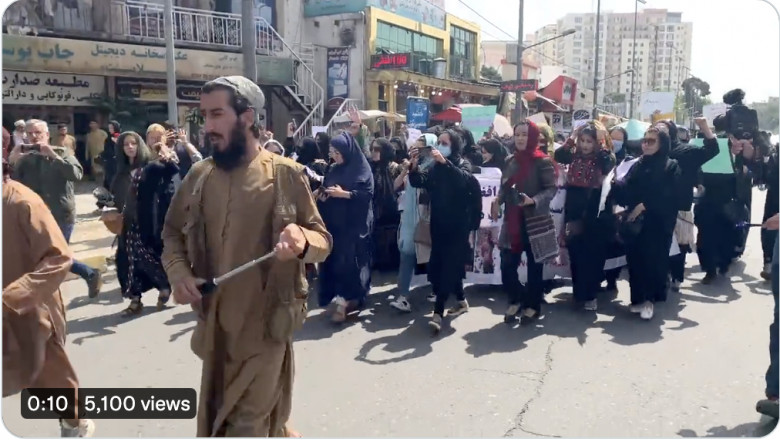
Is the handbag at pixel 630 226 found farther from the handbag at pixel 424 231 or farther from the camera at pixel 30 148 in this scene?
the camera at pixel 30 148

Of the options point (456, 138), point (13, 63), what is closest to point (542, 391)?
point (456, 138)

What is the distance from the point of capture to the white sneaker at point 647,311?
5.78 meters

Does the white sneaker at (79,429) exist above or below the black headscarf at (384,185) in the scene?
below

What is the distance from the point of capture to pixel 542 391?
4.27 m

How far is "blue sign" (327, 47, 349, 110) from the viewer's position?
915 inches

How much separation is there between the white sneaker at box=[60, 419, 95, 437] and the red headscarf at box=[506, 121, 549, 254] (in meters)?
3.47

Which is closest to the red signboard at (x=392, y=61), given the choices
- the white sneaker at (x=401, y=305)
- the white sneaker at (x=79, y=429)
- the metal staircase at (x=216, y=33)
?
the metal staircase at (x=216, y=33)

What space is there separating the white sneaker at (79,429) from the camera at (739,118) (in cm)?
653

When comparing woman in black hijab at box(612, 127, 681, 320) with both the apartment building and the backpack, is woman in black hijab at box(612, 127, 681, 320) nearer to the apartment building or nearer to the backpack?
the backpack

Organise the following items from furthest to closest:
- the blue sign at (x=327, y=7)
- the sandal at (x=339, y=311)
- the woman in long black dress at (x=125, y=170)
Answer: the blue sign at (x=327, y=7) < the woman in long black dress at (x=125, y=170) < the sandal at (x=339, y=311)

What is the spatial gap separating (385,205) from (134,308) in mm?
2622

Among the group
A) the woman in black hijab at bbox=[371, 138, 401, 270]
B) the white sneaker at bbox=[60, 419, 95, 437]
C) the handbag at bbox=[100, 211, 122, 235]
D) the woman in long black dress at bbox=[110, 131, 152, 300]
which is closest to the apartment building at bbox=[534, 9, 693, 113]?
the woman in black hijab at bbox=[371, 138, 401, 270]

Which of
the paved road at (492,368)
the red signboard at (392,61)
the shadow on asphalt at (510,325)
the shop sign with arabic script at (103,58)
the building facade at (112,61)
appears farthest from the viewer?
the red signboard at (392,61)

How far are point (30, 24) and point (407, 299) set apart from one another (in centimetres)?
1208
